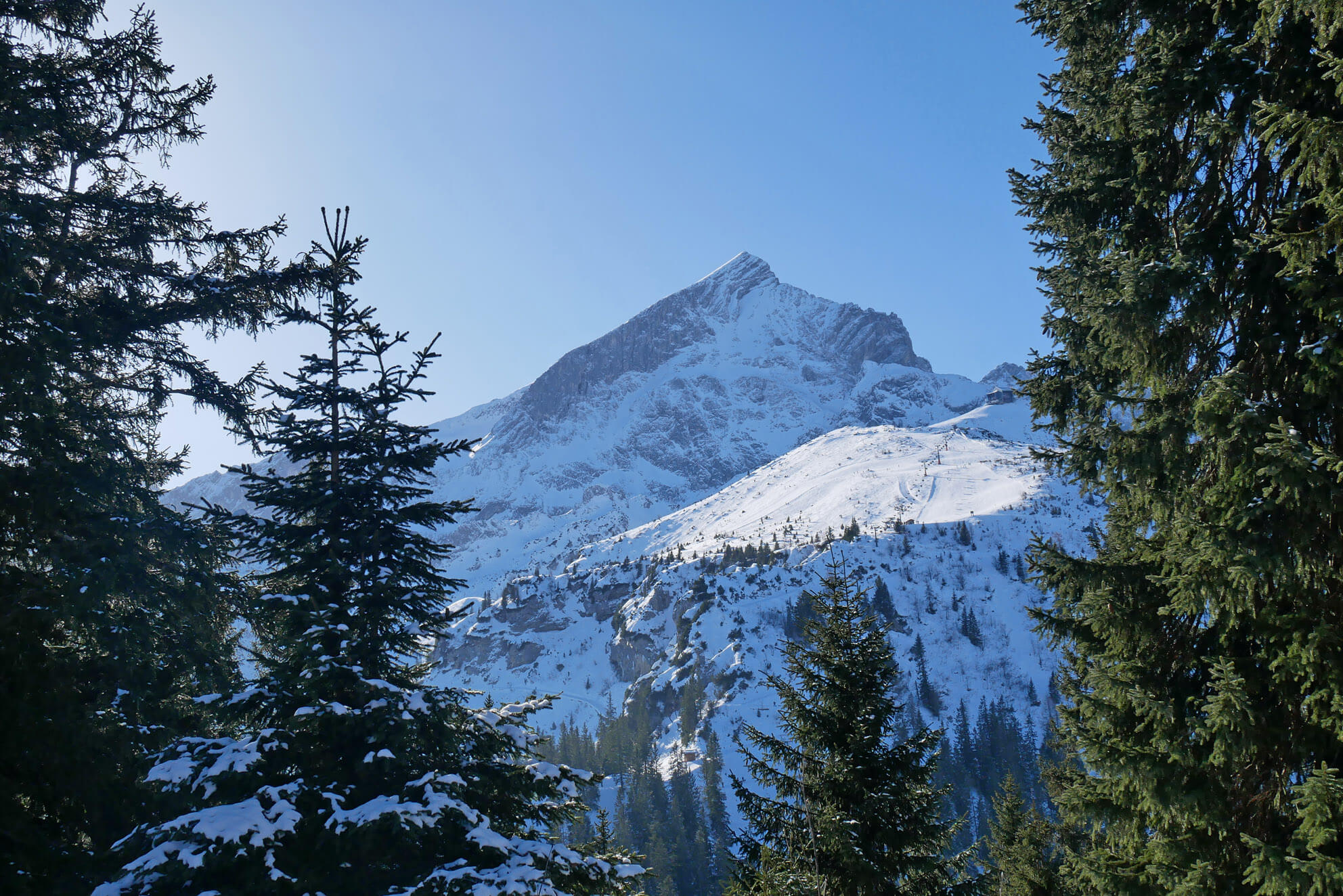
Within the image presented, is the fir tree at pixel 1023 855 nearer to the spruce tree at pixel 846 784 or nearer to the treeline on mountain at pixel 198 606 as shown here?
the spruce tree at pixel 846 784

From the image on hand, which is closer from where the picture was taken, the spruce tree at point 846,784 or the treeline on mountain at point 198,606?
the treeline on mountain at point 198,606

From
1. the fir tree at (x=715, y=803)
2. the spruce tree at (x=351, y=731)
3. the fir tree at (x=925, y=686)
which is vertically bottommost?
the fir tree at (x=925, y=686)

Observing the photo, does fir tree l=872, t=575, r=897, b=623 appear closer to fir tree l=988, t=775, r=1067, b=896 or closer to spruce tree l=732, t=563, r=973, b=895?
fir tree l=988, t=775, r=1067, b=896

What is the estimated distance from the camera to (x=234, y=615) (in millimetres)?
10367

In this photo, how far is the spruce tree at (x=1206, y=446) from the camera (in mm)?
4992

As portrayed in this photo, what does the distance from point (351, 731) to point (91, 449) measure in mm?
6196

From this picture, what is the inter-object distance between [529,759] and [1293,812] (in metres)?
7.42

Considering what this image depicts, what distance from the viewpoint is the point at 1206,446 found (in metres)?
5.63

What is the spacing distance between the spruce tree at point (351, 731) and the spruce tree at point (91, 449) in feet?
3.80

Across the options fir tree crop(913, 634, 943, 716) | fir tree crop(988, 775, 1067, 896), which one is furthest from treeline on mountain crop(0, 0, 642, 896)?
fir tree crop(913, 634, 943, 716)

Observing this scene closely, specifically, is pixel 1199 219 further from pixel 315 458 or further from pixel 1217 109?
pixel 315 458

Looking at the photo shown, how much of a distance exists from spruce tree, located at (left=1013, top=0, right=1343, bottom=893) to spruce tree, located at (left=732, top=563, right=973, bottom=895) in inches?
119

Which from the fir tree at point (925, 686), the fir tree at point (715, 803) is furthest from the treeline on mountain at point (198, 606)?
the fir tree at point (925, 686)

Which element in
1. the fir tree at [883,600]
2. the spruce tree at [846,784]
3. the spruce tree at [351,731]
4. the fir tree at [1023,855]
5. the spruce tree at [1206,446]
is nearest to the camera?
the spruce tree at [1206,446]
